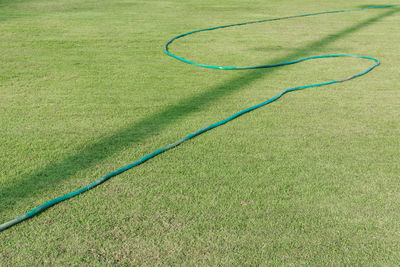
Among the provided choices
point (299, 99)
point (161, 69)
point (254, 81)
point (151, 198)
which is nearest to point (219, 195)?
point (151, 198)

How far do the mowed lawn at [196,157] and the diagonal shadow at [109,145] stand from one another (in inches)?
0.4

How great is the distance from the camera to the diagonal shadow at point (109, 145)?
2.13 metres

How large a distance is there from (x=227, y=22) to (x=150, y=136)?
15.0 feet

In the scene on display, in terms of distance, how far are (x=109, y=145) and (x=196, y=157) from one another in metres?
0.56

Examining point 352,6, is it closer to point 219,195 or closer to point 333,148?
point 333,148

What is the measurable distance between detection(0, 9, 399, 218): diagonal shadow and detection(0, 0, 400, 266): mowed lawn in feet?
0.03

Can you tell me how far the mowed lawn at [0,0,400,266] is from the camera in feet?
5.85

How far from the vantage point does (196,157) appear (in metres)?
2.50

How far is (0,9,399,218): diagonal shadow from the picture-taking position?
2.13 metres

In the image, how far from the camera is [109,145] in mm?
2615

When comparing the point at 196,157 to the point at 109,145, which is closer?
the point at 196,157

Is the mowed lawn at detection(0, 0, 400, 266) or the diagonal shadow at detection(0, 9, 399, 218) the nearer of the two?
the mowed lawn at detection(0, 0, 400, 266)

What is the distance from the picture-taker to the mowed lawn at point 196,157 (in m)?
1.78

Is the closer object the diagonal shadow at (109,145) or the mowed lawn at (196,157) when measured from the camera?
the mowed lawn at (196,157)
